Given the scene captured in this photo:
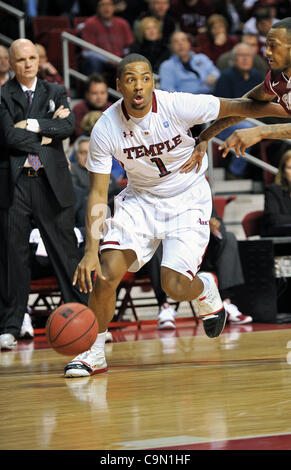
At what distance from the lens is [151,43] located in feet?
39.1

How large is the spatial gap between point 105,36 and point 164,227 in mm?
7245

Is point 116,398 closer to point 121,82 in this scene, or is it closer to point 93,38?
point 121,82

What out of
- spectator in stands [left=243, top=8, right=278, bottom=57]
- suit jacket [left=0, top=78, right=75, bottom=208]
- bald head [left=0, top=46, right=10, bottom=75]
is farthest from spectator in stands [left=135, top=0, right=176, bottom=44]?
suit jacket [left=0, top=78, right=75, bottom=208]

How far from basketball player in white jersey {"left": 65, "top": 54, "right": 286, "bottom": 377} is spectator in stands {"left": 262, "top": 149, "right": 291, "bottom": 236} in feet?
11.3

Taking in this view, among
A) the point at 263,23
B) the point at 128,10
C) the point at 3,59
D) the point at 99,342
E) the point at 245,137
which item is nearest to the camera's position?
the point at 245,137

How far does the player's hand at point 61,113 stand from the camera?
7191 mm

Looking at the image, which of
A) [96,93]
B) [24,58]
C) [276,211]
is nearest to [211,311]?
[24,58]

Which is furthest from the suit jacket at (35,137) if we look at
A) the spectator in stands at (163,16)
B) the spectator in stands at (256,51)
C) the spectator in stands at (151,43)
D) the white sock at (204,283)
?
the spectator in stands at (163,16)

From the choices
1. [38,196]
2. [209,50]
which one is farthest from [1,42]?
[38,196]

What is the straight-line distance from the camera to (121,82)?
512 cm

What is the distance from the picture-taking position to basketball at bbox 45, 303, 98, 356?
4.88 m

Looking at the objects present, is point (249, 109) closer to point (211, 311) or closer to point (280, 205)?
point (211, 311)

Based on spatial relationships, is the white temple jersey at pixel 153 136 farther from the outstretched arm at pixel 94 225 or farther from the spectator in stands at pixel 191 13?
the spectator in stands at pixel 191 13

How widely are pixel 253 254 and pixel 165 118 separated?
385cm
